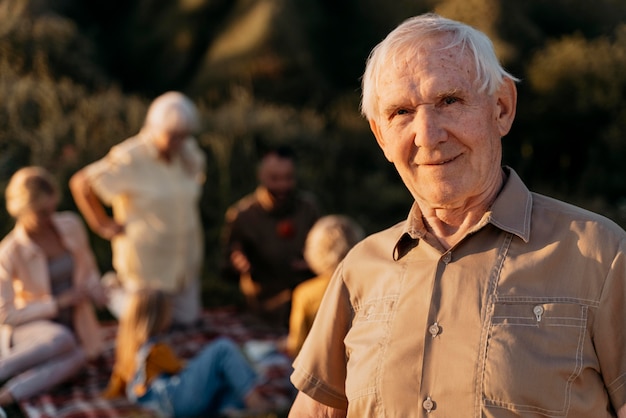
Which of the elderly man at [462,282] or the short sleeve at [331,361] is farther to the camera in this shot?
the short sleeve at [331,361]

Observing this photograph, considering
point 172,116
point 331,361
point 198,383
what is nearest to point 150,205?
point 172,116

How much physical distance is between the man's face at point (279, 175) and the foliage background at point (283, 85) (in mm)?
1420

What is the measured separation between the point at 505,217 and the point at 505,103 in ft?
0.76

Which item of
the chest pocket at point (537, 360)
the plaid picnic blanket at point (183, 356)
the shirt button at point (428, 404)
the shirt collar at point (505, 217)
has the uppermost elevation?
the shirt collar at point (505, 217)

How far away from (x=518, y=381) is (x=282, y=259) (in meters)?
5.15

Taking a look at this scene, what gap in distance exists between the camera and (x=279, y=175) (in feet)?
22.5

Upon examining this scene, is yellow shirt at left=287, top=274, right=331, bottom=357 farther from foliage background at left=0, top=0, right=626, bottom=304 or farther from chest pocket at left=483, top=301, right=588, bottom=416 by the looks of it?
chest pocket at left=483, top=301, right=588, bottom=416

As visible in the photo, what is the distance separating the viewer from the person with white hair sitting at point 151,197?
6508 mm

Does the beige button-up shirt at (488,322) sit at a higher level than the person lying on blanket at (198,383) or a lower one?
higher

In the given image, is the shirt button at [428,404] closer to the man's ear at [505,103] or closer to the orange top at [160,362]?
the man's ear at [505,103]

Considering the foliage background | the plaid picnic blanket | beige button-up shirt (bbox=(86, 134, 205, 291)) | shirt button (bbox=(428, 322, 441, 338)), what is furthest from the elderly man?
beige button-up shirt (bbox=(86, 134, 205, 291))

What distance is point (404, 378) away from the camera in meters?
1.85

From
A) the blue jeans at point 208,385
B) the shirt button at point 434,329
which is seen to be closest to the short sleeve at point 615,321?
the shirt button at point 434,329

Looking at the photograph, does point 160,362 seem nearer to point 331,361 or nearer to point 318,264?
point 318,264
